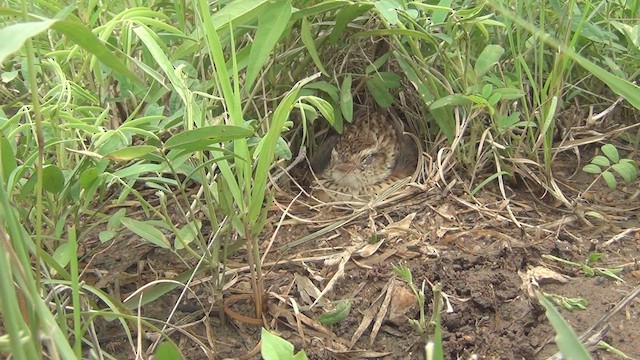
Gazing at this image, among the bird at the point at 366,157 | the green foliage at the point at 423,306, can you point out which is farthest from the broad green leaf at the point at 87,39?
the bird at the point at 366,157

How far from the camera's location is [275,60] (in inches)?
113

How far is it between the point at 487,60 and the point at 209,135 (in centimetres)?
133

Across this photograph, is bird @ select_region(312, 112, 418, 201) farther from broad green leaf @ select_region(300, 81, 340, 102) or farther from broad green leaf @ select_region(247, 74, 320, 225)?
broad green leaf @ select_region(247, 74, 320, 225)

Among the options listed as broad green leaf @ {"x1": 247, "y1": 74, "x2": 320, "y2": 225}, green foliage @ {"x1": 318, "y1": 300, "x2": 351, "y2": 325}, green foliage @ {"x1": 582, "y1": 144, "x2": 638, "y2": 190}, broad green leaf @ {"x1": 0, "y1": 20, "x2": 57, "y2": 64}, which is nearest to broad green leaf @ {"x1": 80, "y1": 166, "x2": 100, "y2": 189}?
broad green leaf @ {"x1": 247, "y1": 74, "x2": 320, "y2": 225}

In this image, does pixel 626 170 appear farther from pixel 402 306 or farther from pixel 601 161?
pixel 402 306

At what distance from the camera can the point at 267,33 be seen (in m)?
2.31

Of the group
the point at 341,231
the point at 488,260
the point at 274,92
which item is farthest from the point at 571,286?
the point at 274,92

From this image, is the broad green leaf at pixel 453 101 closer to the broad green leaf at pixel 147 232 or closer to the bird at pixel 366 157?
the bird at pixel 366 157

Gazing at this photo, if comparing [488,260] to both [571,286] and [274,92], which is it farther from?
[274,92]

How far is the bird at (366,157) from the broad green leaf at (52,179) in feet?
5.21

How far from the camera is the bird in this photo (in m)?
3.45

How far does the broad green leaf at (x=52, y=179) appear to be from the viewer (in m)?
1.87

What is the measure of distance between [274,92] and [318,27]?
1.02 ft

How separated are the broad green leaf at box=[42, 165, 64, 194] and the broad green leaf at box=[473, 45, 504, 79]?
1.54 meters
